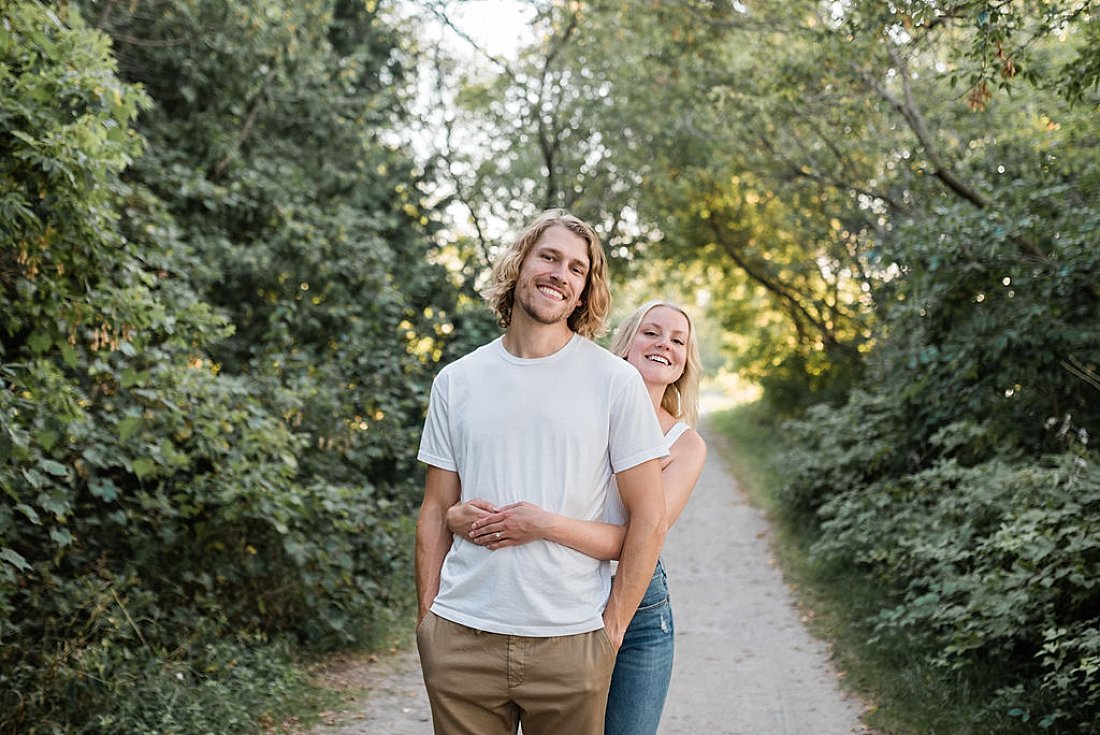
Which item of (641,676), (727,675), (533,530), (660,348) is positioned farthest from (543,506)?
(727,675)

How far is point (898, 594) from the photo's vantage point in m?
7.82

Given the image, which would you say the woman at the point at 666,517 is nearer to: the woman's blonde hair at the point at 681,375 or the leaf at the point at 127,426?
the woman's blonde hair at the point at 681,375

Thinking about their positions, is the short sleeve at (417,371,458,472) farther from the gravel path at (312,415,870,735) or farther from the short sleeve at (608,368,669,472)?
the gravel path at (312,415,870,735)

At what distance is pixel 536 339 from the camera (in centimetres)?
261

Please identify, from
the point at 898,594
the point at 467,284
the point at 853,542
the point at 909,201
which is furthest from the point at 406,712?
the point at 909,201

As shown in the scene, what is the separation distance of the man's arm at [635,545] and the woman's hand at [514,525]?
0.23m

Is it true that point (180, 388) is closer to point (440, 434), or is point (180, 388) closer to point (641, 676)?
point (440, 434)

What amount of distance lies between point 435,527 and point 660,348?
0.96 meters

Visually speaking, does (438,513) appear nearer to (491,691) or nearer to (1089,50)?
(491,691)

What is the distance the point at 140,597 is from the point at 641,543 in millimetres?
4544

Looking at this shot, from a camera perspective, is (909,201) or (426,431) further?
(909,201)

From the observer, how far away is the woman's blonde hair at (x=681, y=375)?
332 centimetres

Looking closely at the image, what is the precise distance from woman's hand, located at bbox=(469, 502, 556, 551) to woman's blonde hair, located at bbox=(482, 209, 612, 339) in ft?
1.82

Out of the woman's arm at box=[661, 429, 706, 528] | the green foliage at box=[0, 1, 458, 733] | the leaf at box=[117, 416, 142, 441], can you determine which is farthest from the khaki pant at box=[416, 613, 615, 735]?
the leaf at box=[117, 416, 142, 441]
